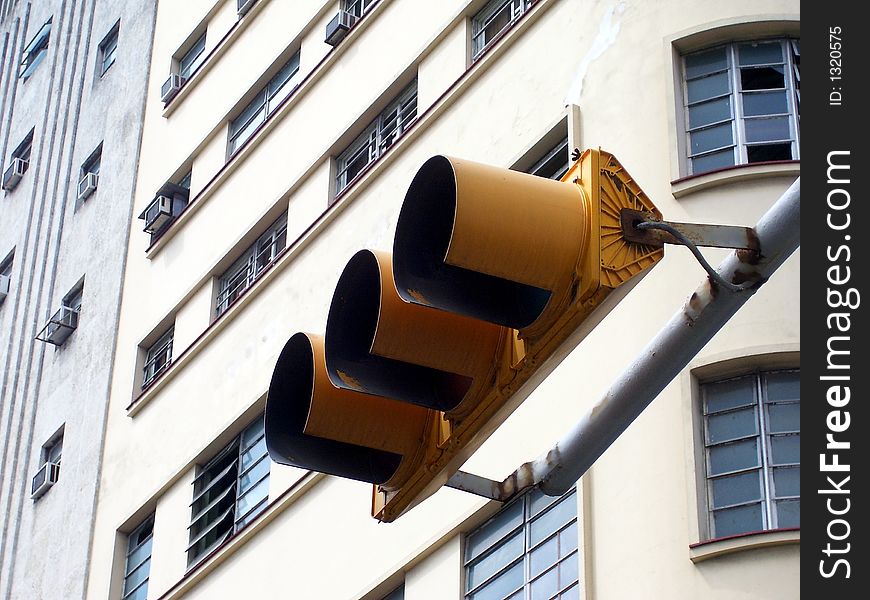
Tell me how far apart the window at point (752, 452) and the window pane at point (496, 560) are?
7.73 ft

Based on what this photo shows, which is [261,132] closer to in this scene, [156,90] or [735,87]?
[156,90]

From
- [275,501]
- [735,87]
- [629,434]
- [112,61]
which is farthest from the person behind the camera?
[112,61]

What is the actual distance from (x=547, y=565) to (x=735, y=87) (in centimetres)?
476

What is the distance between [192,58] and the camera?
1192 inches

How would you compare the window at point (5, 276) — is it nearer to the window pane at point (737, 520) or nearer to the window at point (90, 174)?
Result: the window at point (90, 174)

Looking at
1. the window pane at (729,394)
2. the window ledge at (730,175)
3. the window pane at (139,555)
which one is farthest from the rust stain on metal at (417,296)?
the window pane at (139,555)

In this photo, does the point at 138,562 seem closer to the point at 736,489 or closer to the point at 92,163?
the point at 92,163

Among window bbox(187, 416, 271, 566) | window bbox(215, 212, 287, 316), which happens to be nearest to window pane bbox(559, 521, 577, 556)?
window bbox(187, 416, 271, 566)

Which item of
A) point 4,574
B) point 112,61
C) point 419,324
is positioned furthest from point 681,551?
point 112,61

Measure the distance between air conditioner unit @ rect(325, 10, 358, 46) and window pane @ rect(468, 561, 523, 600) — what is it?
32.6 ft

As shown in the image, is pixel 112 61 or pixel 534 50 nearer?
pixel 534 50

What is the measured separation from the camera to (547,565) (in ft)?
52.9

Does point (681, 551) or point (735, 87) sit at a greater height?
point (735, 87)
